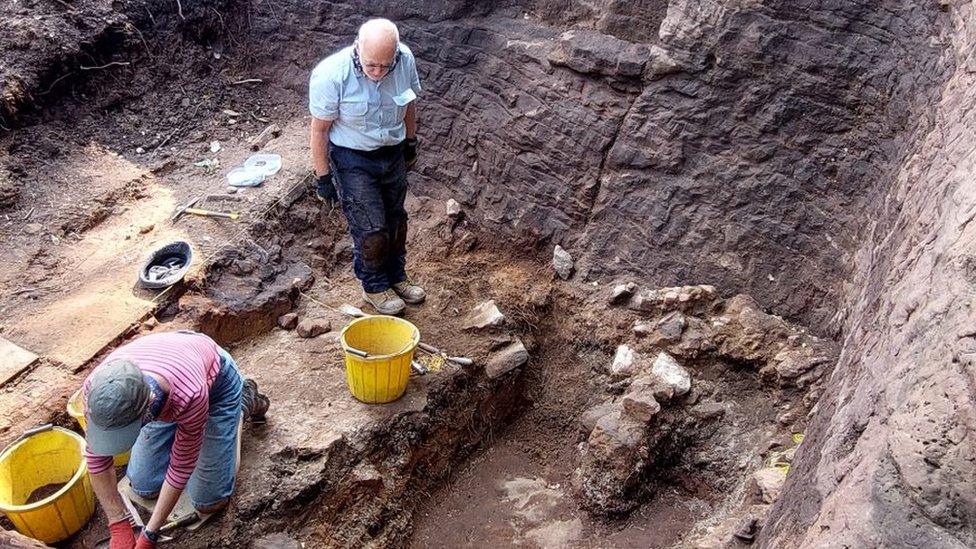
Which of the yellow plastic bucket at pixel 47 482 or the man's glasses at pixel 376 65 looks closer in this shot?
the yellow plastic bucket at pixel 47 482

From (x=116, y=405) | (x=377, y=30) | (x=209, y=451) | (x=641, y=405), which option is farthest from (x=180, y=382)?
(x=641, y=405)

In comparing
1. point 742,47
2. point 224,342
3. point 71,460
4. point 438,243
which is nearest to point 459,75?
point 438,243

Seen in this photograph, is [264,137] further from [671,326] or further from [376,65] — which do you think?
[671,326]

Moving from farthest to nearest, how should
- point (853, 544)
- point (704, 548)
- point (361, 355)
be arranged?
point (361, 355) → point (704, 548) → point (853, 544)

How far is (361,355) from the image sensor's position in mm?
3781

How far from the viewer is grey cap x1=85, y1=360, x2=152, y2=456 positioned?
8.44 ft

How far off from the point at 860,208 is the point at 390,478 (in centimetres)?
292

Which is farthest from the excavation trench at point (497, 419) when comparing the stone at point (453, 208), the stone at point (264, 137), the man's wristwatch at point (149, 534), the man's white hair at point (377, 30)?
the man's white hair at point (377, 30)

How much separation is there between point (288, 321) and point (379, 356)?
105cm

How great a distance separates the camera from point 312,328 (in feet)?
14.8

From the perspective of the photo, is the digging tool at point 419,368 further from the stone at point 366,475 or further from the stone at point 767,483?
the stone at point 767,483

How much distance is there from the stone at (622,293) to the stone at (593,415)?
664mm

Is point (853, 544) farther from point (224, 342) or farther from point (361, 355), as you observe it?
point (224, 342)

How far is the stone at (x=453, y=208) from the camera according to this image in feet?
18.2
